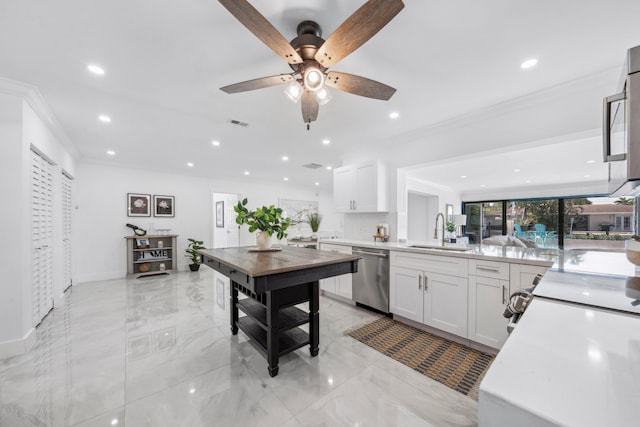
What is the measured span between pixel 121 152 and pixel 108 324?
3.07 meters

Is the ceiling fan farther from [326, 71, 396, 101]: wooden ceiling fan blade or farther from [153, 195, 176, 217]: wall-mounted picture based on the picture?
[153, 195, 176, 217]: wall-mounted picture

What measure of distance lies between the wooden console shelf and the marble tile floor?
252 cm

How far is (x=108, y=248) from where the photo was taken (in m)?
5.29

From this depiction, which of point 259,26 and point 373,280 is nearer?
point 259,26

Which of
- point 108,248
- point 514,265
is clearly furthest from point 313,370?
point 108,248

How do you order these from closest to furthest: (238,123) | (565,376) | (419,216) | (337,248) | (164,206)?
(565,376), (238,123), (337,248), (164,206), (419,216)

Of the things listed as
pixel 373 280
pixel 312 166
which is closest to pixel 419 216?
pixel 312 166

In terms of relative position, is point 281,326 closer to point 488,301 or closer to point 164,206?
point 488,301

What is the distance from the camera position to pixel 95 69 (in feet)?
6.66

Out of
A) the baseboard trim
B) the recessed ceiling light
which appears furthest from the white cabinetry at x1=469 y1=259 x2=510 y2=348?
the baseboard trim

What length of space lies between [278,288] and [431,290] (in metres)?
1.86

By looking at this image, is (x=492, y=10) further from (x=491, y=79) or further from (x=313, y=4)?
(x=313, y=4)

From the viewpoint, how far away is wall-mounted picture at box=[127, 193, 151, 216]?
553 centimetres

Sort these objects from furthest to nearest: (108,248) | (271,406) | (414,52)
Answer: (108,248)
(414,52)
(271,406)
